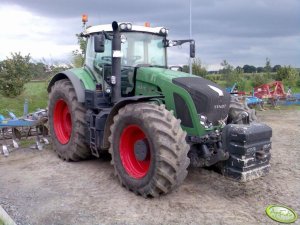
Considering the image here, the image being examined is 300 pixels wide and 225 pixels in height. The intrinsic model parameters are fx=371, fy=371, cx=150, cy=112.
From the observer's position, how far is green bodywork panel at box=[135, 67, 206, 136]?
5.16 meters

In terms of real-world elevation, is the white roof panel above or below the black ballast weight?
above

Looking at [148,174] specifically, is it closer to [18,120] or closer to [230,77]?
[18,120]

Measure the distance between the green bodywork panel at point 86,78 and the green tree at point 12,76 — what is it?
9276mm

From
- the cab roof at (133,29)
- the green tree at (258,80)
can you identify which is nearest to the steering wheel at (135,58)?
the cab roof at (133,29)

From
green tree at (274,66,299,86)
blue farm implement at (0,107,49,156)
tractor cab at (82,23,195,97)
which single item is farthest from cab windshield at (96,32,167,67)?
green tree at (274,66,299,86)

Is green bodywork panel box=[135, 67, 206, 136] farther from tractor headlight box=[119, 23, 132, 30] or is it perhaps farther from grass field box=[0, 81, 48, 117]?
grass field box=[0, 81, 48, 117]

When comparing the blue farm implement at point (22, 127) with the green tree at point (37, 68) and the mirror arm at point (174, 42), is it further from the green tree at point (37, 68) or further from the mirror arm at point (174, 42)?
the green tree at point (37, 68)

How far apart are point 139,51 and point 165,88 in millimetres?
1099

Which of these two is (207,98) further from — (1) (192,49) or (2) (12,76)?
(2) (12,76)

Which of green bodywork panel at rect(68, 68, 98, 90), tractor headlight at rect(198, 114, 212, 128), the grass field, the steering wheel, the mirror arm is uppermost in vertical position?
the mirror arm

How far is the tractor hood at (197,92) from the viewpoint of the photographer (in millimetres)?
5262

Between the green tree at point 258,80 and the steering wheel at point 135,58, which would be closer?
the steering wheel at point 135,58

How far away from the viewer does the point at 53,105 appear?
7.28 metres

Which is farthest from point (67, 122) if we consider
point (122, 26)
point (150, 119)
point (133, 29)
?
point (150, 119)
